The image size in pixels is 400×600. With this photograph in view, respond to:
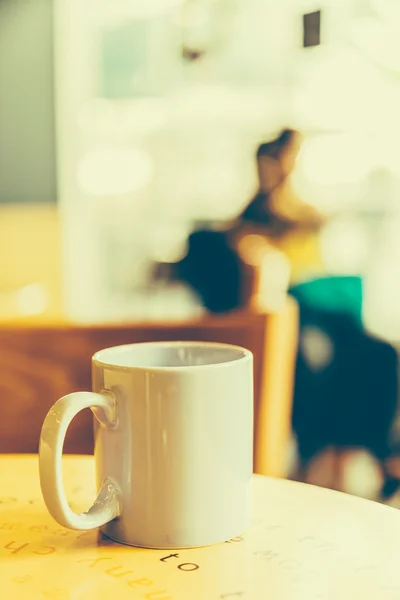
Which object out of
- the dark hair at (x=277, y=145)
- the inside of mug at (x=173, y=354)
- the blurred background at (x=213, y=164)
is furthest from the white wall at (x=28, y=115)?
the inside of mug at (x=173, y=354)

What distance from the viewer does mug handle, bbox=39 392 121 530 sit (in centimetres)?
39

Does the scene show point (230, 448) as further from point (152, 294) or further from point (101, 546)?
point (152, 294)

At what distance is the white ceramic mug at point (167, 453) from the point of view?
1.33ft

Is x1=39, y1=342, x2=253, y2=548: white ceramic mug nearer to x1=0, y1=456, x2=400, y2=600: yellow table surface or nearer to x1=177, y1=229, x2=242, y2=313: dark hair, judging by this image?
x1=0, y1=456, x2=400, y2=600: yellow table surface

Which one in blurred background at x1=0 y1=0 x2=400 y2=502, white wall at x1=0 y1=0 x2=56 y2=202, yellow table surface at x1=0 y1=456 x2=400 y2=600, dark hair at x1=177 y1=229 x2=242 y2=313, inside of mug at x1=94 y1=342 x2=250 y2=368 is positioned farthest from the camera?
white wall at x1=0 y1=0 x2=56 y2=202

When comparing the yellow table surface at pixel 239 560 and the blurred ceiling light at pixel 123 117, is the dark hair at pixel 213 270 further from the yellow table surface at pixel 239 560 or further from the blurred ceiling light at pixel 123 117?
the yellow table surface at pixel 239 560

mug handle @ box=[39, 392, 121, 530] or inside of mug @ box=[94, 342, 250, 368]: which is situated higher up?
inside of mug @ box=[94, 342, 250, 368]

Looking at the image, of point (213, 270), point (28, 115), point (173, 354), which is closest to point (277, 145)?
point (213, 270)

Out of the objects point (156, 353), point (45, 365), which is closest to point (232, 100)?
point (45, 365)

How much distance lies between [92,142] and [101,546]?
2.24m

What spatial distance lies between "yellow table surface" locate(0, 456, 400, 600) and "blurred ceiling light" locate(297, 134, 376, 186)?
6.51 ft

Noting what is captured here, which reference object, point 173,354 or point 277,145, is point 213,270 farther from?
point 173,354

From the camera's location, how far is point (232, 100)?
2.44 meters

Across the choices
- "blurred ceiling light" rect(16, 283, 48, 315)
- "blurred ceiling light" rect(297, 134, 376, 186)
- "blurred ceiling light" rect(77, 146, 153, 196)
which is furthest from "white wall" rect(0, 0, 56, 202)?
"blurred ceiling light" rect(297, 134, 376, 186)
